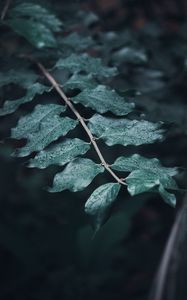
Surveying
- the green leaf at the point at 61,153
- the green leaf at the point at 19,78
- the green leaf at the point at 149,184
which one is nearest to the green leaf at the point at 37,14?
the green leaf at the point at 19,78

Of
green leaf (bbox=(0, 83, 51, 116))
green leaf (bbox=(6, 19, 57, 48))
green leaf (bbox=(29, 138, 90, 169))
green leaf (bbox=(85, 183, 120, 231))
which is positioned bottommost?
green leaf (bbox=(85, 183, 120, 231))

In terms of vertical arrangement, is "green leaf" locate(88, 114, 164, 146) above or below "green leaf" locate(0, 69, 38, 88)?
below

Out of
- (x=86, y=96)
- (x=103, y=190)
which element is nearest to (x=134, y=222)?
(x=86, y=96)

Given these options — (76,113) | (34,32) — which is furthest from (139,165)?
(34,32)

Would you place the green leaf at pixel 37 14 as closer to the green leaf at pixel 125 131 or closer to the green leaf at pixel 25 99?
the green leaf at pixel 25 99

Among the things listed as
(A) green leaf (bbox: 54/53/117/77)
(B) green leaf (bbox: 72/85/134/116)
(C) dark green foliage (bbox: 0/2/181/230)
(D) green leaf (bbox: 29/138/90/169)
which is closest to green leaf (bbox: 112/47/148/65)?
(C) dark green foliage (bbox: 0/2/181/230)

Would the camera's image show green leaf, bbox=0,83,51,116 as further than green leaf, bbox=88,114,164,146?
Yes

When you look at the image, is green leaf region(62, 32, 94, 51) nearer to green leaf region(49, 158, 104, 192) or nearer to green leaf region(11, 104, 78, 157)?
green leaf region(11, 104, 78, 157)

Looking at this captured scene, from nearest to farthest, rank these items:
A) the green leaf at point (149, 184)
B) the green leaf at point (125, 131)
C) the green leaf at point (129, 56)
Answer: the green leaf at point (149, 184), the green leaf at point (125, 131), the green leaf at point (129, 56)
